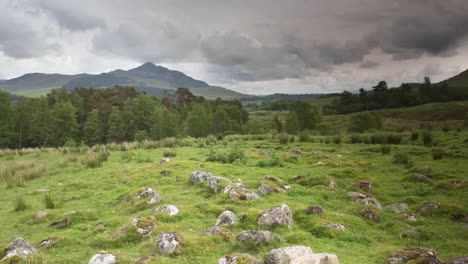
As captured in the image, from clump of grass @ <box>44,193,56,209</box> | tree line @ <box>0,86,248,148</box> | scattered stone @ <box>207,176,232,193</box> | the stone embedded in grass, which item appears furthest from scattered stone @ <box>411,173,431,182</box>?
tree line @ <box>0,86,248,148</box>

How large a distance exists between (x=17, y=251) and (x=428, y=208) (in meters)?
12.4

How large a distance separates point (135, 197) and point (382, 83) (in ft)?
450

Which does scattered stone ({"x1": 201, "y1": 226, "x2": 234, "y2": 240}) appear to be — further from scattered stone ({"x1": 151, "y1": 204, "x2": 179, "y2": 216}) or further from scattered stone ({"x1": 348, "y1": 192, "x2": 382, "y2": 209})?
scattered stone ({"x1": 348, "y1": 192, "x2": 382, "y2": 209})

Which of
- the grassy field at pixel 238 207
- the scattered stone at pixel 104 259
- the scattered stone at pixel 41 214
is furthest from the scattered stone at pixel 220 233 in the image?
the scattered stone at pixel 41 214

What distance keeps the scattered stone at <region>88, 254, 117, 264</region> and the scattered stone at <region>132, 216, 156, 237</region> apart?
185 cm

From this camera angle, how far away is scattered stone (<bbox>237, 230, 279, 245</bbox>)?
7.80 m

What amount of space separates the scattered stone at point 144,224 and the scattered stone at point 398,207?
8357 millimetres

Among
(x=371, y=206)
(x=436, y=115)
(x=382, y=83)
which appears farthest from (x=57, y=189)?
(x=382, y=83)

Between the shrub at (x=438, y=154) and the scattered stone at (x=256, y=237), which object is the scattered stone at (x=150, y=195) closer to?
the scattered stone at (x=256, y=237)

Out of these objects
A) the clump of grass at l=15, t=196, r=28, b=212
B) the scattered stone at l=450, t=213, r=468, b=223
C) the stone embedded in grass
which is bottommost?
the clump of grass at l=15, t=196, r=28, b=212

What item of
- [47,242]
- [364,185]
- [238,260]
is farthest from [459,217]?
[47,242]

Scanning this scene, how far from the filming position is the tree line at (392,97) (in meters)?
116

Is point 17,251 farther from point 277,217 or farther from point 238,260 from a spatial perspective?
point 277,217

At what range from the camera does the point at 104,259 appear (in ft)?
22.9
